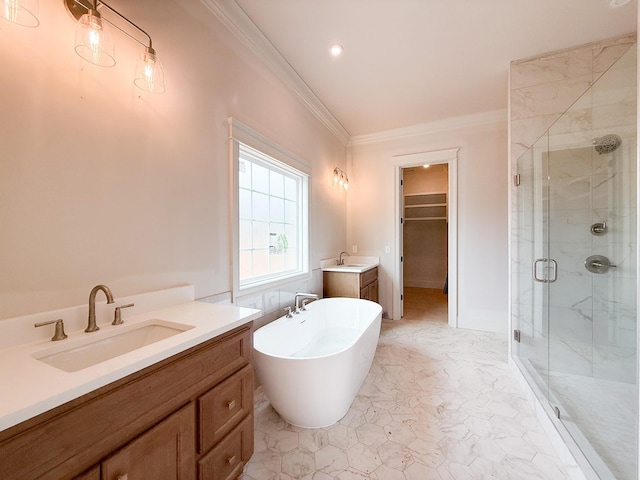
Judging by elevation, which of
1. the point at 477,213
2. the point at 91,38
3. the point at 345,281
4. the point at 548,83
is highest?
the point at 548,83

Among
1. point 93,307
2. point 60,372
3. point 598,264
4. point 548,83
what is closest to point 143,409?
point 60,372

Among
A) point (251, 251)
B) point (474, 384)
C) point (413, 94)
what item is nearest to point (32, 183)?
point (251, 251)

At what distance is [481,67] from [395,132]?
145 cm

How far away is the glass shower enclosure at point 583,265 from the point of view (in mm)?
1588

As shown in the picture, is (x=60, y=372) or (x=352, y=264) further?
(x=352, y=264)

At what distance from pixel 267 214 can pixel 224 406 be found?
5.43 ft

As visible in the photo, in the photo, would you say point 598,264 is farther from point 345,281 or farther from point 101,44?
point 101,44

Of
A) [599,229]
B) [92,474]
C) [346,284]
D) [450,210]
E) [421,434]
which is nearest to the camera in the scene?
[92,474]

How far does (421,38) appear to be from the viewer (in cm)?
213

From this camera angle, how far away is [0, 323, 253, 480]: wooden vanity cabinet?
2.04 ft

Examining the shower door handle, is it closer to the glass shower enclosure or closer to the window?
the glass shower enclosure

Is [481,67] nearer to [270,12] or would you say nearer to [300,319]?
[270,12]

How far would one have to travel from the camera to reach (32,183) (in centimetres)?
98

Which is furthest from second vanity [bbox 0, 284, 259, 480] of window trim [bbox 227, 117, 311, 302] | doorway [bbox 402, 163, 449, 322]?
doorway [bbox 402, 163, 449, 322]
